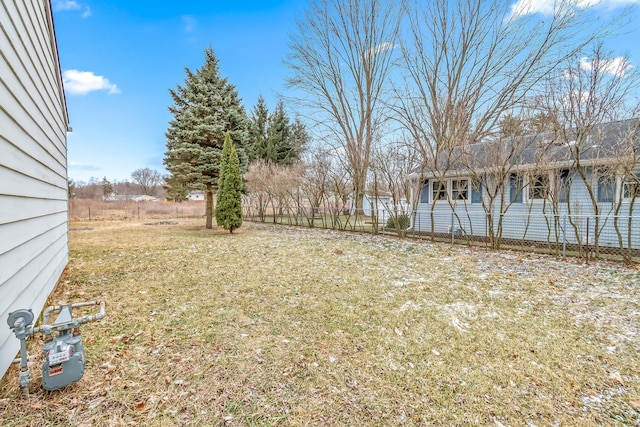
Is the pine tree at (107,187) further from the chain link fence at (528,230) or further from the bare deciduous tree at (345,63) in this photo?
the chain link fence at (528,230)

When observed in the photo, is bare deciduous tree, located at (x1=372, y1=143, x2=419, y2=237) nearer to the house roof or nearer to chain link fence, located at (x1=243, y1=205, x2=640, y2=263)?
chain link fence, located at (x1=243, y1=205, x2=640, y2=263)

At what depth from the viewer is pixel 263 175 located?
14352 millimetres

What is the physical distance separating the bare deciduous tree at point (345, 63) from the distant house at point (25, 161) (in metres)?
11.1

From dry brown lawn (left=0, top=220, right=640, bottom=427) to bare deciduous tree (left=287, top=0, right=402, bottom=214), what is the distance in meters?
10.1

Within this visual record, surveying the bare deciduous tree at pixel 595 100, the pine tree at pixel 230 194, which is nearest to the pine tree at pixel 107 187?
the pine tree at pixel 230 194

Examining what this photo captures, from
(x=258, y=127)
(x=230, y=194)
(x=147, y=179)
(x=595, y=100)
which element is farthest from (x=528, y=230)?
(x=147, y=179)

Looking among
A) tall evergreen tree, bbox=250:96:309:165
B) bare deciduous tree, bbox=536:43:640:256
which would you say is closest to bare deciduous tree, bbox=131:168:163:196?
tall evergreen tree, bbox=250:96:309:165

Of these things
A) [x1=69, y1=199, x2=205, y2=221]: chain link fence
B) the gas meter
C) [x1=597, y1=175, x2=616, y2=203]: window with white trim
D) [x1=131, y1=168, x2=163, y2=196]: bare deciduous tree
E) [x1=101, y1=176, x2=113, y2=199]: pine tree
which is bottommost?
the gas meter

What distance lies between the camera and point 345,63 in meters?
15.7

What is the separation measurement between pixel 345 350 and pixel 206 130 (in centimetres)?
1117

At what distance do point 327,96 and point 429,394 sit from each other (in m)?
16.5

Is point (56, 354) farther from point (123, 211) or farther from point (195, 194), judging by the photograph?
point (195, 194)

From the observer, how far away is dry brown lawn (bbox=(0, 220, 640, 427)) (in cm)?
181

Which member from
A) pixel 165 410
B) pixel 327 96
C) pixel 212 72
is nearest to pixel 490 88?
pixel 327 96
